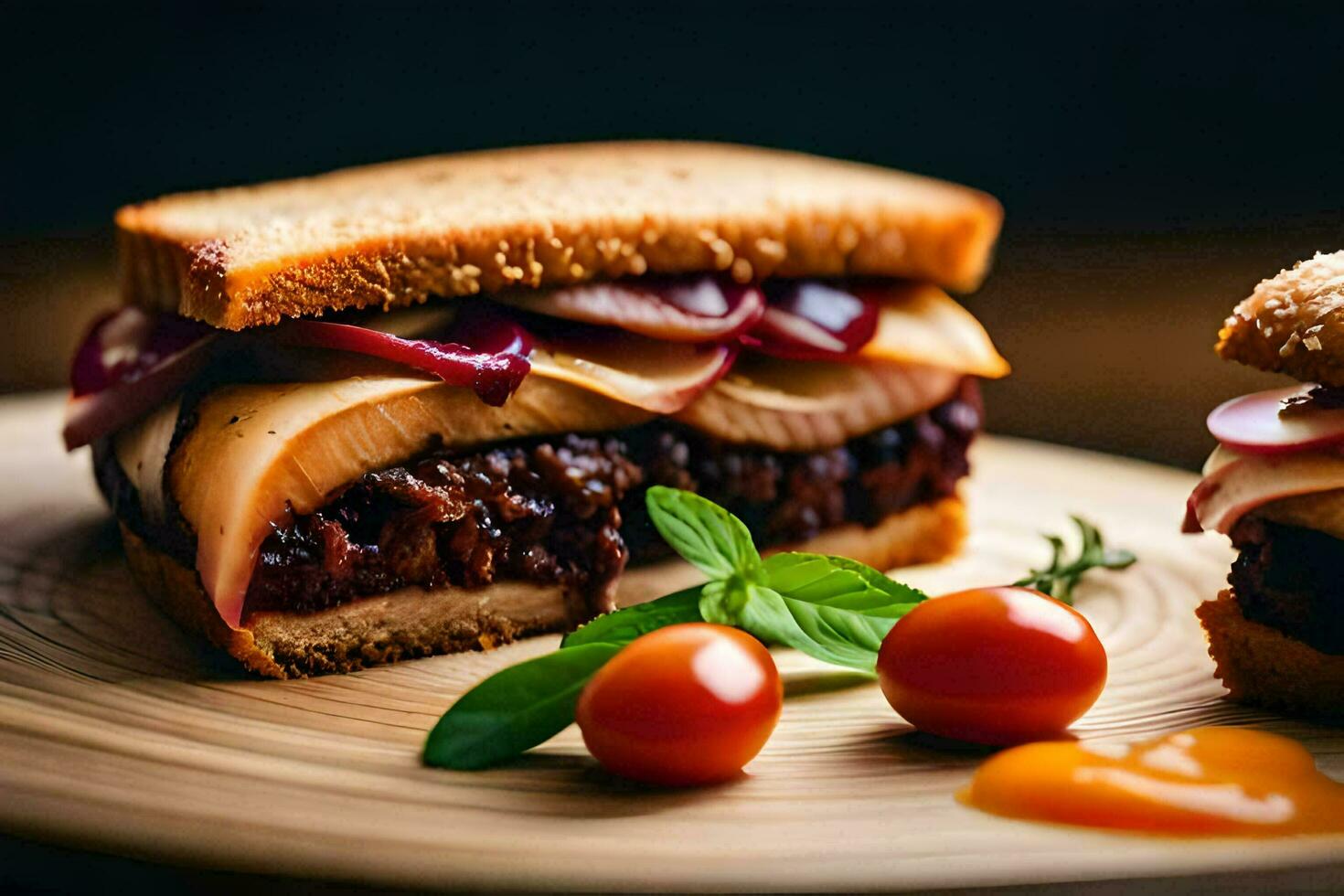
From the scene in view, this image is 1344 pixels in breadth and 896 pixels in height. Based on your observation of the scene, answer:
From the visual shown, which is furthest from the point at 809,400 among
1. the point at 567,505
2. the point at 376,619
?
the point at 376,619

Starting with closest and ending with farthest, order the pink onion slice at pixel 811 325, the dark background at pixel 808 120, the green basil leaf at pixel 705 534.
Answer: the green basil leaf at pixel 705 534
the pink onion slice at pixel 811 325
the dark background at pixel 808 120

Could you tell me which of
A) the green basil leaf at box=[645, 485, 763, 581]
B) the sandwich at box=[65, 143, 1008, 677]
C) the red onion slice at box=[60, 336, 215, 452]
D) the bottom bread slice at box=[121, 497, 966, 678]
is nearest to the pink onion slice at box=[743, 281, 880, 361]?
the sandwich at box=[65, 143, 1008, 677]

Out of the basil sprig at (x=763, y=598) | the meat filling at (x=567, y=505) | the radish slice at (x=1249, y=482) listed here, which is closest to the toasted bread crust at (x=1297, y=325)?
the radish slice at (x=1249, y=482)

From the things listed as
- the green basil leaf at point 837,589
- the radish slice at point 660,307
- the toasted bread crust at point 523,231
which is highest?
the toasted bread crust at point 523,231

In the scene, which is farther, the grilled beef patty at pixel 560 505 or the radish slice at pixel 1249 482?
the grilled beef patty at pixel 560 505

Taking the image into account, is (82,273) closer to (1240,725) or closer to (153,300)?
(153,300)

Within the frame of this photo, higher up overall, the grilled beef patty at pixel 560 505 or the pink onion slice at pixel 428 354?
the pink onion slice at pixel 428 354

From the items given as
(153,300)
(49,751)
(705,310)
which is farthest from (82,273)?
(49,751)

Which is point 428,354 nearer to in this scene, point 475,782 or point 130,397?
point 130,397

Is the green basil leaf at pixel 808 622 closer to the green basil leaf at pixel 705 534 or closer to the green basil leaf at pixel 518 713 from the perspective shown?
the green basil leaf at pixel 705 534
